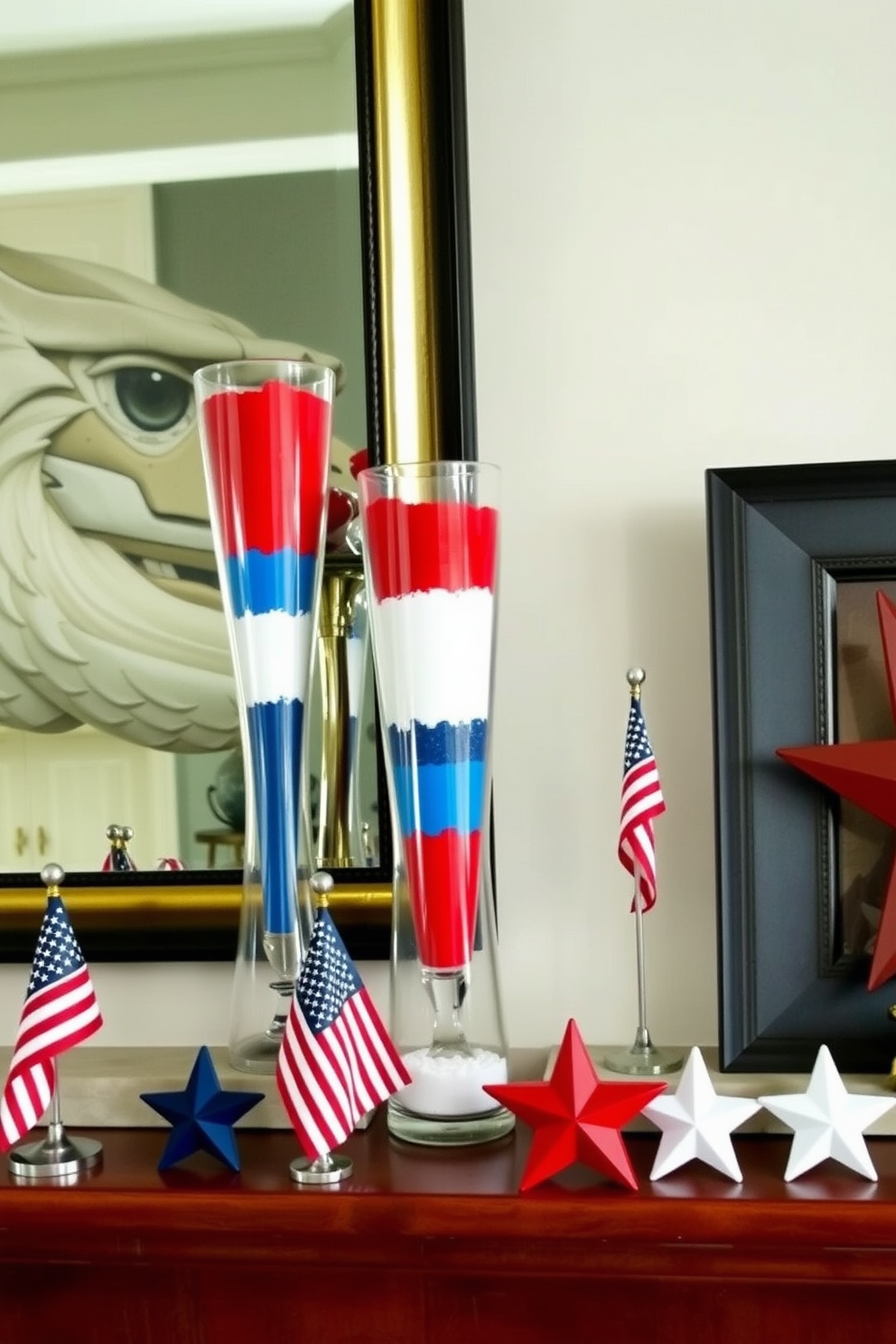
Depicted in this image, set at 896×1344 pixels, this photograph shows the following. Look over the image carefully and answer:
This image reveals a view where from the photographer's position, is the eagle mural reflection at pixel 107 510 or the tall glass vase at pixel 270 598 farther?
the eagle mural reflection at pixel 107 510

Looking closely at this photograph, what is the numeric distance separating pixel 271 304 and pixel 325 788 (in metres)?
0.37

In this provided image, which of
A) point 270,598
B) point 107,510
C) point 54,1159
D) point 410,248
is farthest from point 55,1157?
point 410,248

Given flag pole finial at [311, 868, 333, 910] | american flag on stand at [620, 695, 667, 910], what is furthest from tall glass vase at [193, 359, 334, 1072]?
american flag on stand at [620, 695, 667, 910]

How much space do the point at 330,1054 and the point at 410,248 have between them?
574mm

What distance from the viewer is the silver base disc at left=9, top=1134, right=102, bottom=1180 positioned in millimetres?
807

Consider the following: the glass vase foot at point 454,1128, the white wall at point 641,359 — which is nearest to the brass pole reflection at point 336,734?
the white wall at point 641,359

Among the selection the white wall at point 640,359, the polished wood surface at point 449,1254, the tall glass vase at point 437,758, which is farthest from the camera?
the white wall at point 640,359

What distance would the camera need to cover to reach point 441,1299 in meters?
0.77

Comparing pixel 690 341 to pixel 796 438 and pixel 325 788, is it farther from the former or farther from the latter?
pixel 325 788

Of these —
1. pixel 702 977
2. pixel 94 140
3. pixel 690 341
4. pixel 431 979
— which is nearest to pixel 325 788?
pixel 431 979

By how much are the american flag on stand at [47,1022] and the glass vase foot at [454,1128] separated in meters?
0.20

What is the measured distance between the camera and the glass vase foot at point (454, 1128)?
32.6 inches

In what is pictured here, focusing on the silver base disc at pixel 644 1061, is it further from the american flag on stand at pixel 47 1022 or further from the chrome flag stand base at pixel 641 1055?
the american flag on stand at pixel 47 1022

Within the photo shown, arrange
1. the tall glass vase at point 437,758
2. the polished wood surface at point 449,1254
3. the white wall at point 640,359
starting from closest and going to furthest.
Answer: the polished wood surface at point 449,1254
the tall glass vase at point 437,758
the white wall at point 640,359
